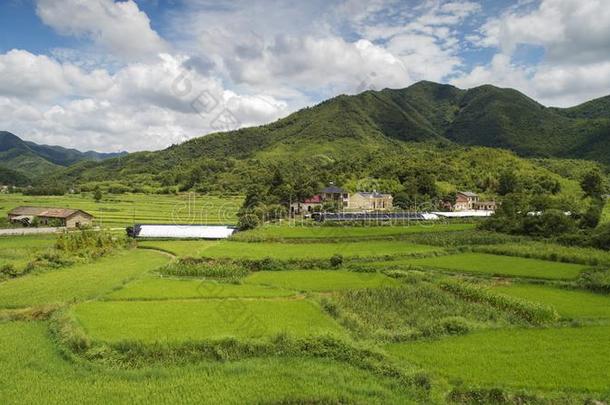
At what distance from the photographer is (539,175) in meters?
82.9

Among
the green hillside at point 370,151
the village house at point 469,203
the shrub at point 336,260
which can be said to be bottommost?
the shrub at point 336,260

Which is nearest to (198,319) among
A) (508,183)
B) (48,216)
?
(48,216)

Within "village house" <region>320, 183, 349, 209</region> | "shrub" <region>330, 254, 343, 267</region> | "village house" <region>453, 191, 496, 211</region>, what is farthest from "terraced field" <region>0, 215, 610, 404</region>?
"village house" <region>453, 191, 496, 211</region>

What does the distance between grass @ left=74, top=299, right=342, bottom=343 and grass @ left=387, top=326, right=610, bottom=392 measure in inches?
162

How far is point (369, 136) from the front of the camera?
15200 cm

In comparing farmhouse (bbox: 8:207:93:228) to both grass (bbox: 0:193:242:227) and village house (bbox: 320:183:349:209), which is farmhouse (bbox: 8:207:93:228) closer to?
grass (bbox: 0:193:242:227)

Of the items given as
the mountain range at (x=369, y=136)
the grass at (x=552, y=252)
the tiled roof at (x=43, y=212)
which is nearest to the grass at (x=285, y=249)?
the grass at (x=552, y=252)

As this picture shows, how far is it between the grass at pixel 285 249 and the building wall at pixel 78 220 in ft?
51.5

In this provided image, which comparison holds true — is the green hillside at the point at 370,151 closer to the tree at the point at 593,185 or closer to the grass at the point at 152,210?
the tree at the point at 593,185

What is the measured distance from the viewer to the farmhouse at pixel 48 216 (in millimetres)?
52531

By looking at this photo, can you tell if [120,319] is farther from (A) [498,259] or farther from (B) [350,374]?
(A) [498,259]

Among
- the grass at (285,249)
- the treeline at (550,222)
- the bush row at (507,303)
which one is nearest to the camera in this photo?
the bush row at (507,303)

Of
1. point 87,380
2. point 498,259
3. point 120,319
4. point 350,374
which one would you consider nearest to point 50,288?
point 120,319

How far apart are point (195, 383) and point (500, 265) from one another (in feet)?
88.4
